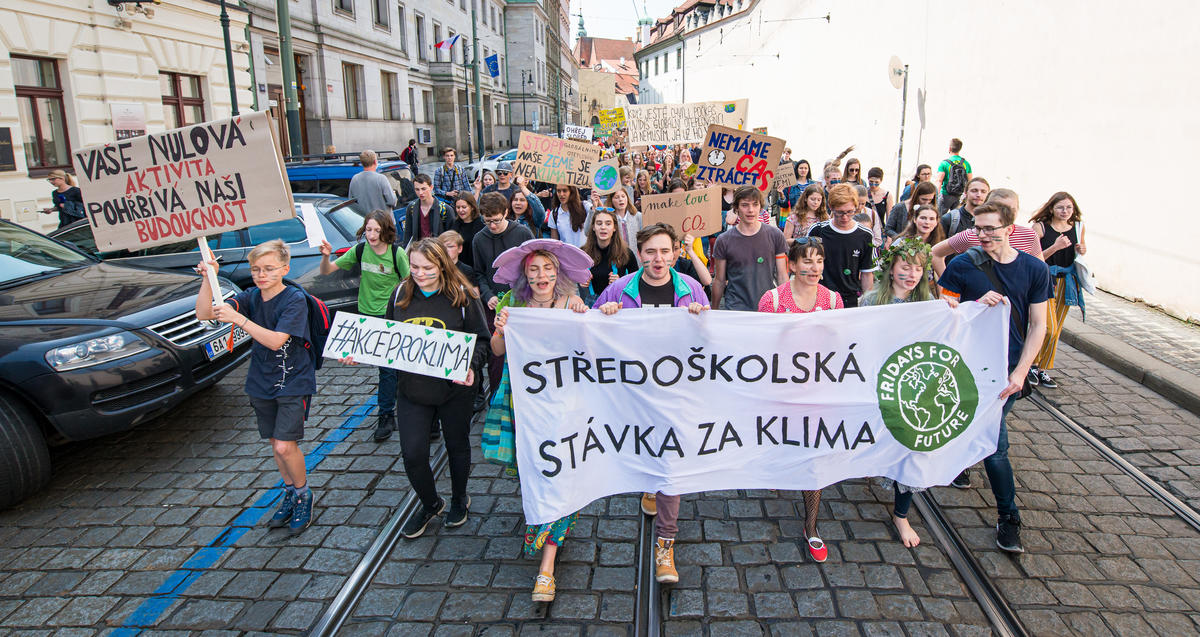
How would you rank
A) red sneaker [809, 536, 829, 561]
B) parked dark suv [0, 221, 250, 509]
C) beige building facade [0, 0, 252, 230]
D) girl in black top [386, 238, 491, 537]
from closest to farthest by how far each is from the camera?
red sneaker [809, 536, 829, 561], girl in black top [386, 238, 491, 537], parked dark suv [0, 221, 250, 509], beige building facade [0, 0, 252, 230]

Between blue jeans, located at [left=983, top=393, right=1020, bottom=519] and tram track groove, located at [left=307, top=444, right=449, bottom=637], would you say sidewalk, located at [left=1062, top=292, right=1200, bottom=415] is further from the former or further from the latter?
tram track groove, located at [left=307, top=444, right=449, bottom=637]

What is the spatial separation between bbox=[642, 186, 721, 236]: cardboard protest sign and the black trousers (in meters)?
2.69

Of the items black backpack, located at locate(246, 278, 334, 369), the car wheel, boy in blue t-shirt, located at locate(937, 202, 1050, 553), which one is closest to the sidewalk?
boy in blue t-shirt, located at locate(937, 202, 1050, 553)

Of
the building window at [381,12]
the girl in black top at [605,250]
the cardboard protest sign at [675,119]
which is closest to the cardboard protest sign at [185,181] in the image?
the girl in black top at [605,250]

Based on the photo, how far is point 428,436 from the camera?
399cm

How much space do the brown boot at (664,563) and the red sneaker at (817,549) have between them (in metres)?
0.76

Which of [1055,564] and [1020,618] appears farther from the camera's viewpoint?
[1055,564]

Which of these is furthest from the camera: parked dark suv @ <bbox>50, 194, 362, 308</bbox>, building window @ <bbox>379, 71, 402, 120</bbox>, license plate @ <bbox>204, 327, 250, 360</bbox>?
building window @ <bbox>379, 71, 402, 120</bbox>

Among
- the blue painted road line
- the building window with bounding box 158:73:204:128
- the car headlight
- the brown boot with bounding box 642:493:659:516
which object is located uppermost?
the building window with bounding box 158:73:204:128

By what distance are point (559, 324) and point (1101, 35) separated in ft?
34.5

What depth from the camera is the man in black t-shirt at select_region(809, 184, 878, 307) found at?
5711 millimetres

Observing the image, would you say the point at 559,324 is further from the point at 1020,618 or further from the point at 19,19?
the point at 19,19

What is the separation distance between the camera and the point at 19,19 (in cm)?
1247

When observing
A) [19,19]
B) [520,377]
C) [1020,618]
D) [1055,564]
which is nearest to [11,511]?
[520,377]
